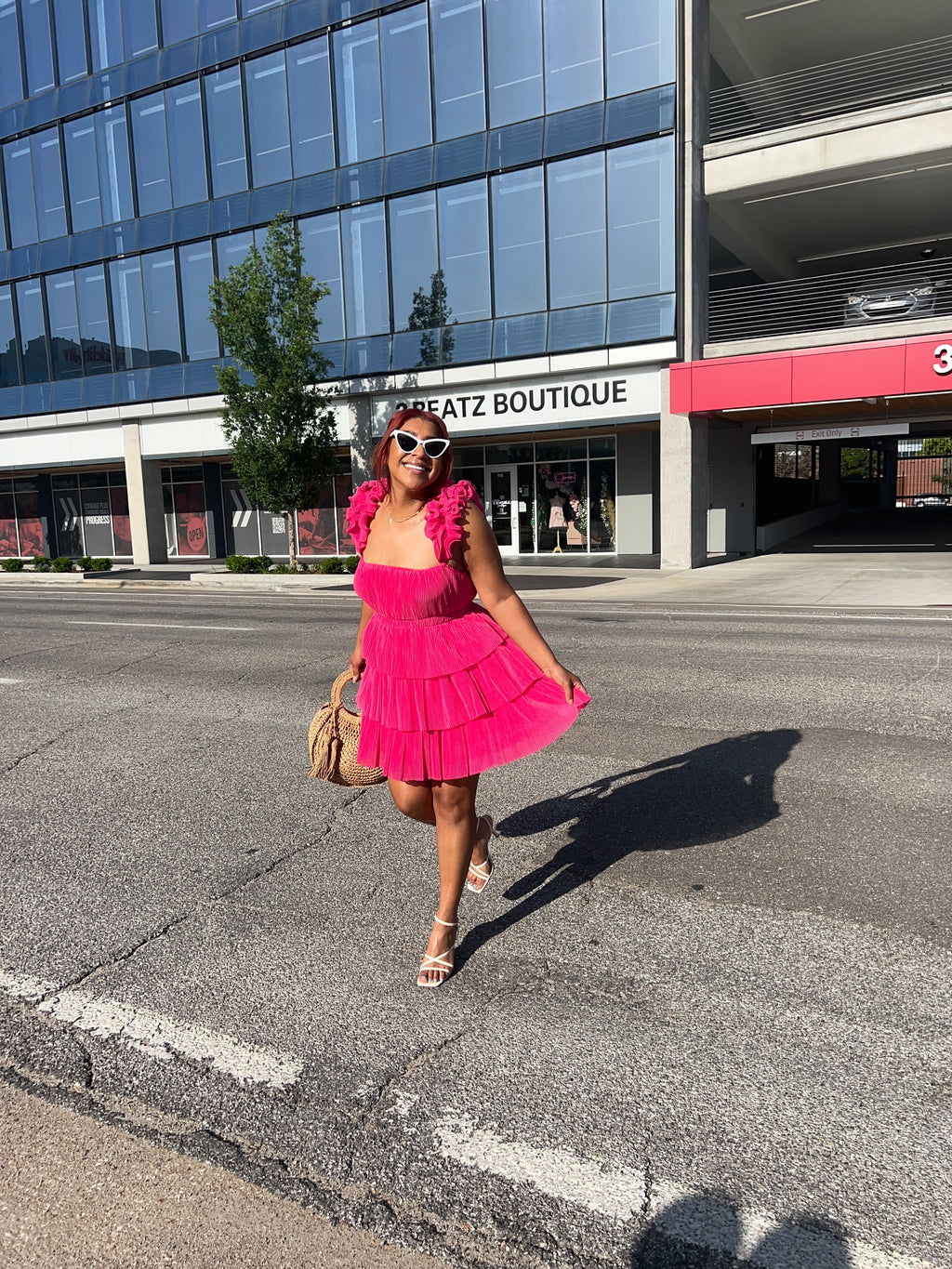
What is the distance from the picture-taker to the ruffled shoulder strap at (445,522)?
325cm

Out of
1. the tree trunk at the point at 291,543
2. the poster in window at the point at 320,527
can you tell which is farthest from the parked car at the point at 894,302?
the poster in window at the point at 320,527

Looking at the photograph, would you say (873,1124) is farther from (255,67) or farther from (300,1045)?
(255,67)

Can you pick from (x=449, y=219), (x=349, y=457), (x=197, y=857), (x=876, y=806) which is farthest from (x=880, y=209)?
(x=197, y=857)

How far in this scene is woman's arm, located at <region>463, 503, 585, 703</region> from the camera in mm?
3328

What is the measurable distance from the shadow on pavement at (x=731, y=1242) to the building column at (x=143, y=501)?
29.4 metres

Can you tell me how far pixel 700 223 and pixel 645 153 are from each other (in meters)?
1.84

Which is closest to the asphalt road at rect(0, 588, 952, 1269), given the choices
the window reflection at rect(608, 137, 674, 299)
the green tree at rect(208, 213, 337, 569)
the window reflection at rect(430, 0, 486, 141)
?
the window reflection at rect(608, 137, 674, 299)

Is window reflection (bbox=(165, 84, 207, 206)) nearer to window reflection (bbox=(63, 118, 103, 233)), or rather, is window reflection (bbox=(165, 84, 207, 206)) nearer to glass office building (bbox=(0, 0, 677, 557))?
glass office building (bbox=(0, 0, 677, 557))

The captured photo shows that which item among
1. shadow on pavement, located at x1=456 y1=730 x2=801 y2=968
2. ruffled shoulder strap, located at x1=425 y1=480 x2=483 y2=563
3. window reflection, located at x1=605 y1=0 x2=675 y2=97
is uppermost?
window reflection, located at x1=605 y1=0 x2=675 y2=97

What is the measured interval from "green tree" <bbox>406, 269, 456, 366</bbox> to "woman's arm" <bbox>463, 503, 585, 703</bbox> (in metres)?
20.5

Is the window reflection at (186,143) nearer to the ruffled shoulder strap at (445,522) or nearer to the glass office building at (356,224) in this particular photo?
the glass office building at (356,224)

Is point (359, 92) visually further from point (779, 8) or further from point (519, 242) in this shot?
point (779, 8)

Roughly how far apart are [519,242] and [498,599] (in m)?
20.3

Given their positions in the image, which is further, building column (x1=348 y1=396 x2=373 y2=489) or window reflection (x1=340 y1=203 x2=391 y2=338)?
building column (x1=348 y1=396 x2=373 y2=489)
